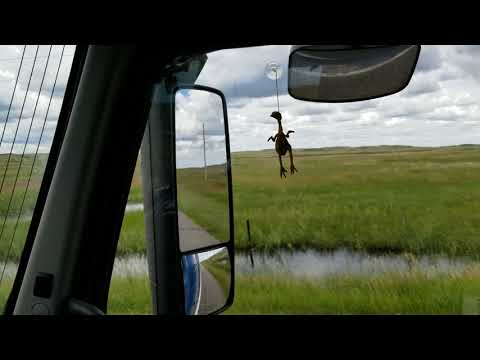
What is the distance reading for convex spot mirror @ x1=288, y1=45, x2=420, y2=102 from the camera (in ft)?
5.44

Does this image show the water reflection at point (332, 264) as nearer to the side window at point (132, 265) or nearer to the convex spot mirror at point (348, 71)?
the side window at point (132, 265)

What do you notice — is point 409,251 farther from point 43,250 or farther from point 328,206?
point 43,250

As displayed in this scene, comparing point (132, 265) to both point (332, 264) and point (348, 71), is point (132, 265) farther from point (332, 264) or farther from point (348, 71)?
point (348, 71)

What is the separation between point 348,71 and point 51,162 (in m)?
1.03

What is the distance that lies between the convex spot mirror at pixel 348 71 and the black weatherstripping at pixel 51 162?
2.37 feet

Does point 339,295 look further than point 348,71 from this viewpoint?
Yes

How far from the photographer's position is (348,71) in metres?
1.70

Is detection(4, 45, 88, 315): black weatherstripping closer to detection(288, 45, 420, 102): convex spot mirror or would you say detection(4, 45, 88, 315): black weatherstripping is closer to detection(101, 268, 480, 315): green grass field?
detection(101, 268, 480, 315): green grass field

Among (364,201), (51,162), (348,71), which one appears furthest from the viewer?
(364,201)

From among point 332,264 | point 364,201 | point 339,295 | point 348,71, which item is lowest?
point 339,295

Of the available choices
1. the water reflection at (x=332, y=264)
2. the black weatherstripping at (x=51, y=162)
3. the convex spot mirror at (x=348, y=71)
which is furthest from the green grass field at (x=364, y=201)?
the black weatherstripping at (x=51, y=162)

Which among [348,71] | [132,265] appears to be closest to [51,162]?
[132,265]
